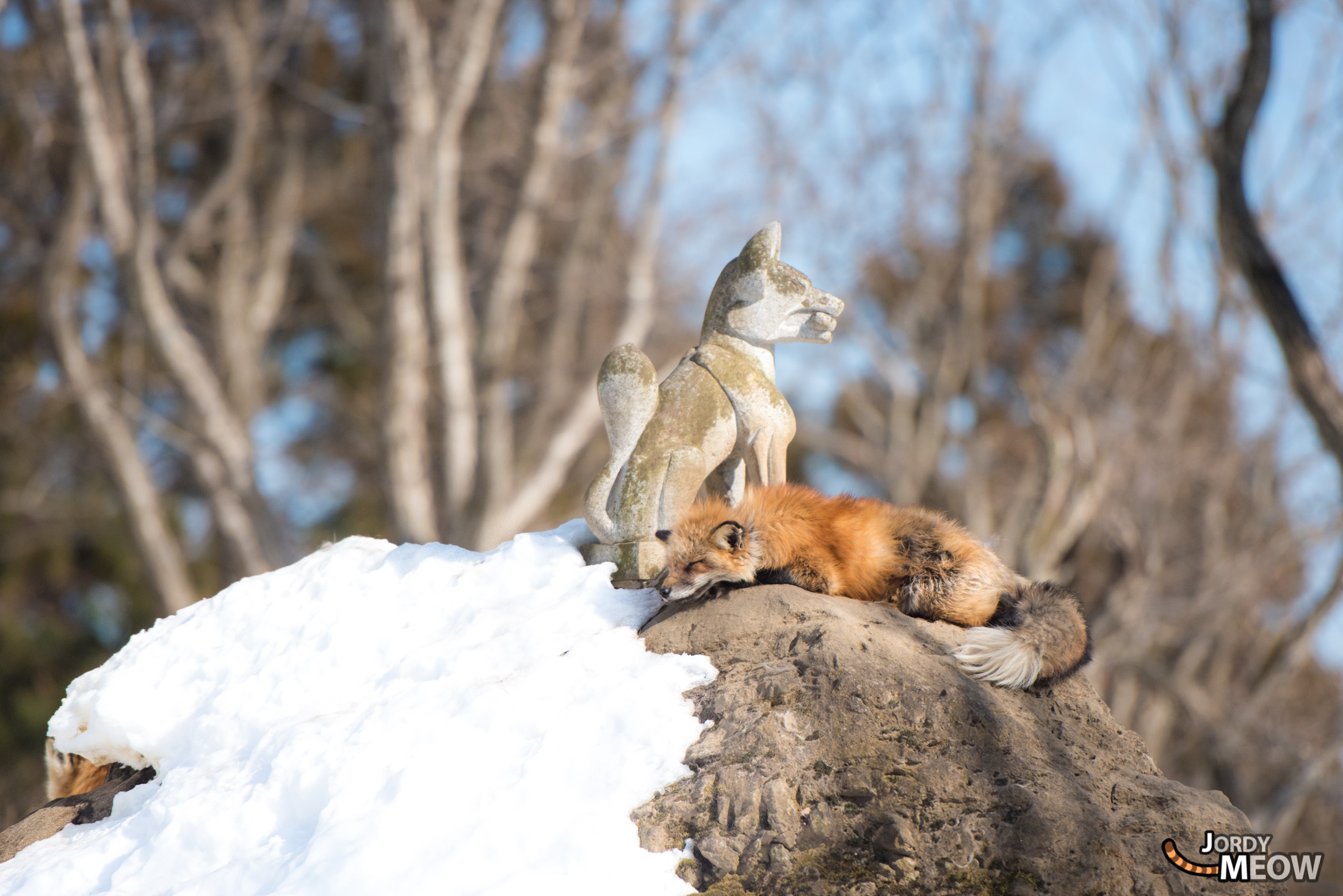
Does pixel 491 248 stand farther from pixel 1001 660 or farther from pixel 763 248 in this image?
pixel 1001 660

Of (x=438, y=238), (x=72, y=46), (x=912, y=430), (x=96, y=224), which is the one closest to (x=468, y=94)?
(x=438, y=238)

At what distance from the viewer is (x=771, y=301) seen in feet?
12.2

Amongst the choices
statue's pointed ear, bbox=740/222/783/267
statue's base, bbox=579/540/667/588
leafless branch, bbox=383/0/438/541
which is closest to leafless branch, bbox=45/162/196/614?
leafless branch, bbox=383/0/438/541

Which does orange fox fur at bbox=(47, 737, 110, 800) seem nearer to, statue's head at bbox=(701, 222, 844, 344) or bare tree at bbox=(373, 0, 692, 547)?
statue's head at bbox=(701, 222, 844, 344)

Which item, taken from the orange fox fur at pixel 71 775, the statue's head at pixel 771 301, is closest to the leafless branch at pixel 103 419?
the orange fox fur at pixel 71 775

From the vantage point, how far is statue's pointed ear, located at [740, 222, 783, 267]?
3.72 metres

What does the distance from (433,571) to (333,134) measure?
12.2 metres

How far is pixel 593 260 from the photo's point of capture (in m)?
11.8

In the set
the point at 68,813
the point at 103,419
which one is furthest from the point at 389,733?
the point at 103,419

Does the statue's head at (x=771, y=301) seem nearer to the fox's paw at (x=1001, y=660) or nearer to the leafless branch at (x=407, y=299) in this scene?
the fox's paw at (x=1001, y=660)

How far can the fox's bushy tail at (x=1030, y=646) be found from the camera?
118 inches

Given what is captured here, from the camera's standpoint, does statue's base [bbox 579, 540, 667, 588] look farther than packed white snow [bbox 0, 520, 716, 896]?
Yes

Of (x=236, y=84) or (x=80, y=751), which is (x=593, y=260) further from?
(x=80, y=751)

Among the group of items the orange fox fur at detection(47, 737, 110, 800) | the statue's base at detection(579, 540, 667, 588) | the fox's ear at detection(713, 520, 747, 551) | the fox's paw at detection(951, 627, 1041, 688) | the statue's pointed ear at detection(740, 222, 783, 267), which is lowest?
the orange fox fur at detection(47, 737, 110, 800)
